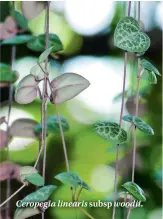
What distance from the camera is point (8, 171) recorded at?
28.2 inches

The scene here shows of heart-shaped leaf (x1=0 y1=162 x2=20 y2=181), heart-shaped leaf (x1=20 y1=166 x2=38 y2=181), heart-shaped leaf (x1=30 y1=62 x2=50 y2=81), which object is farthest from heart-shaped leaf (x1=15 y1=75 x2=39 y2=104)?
heart-shaped leaf (x1=0 y1=162 x2=20 y2=181)

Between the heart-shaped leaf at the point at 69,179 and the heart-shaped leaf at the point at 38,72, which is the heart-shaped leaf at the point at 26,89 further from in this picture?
the heart-shaped leaf at the point at 69,179

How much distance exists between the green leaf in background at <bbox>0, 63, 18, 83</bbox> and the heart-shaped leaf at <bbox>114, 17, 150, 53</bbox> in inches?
12.3

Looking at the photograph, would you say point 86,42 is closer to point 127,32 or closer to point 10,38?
point 10,38

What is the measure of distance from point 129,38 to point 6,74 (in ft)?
1.08

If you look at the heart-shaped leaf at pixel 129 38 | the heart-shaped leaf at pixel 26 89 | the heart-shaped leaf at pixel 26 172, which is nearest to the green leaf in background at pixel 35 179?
the heart-shaped leaf at pixel 26 172

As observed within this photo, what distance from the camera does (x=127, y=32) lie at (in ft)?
1.72

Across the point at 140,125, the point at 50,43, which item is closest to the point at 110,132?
the point at 140,125

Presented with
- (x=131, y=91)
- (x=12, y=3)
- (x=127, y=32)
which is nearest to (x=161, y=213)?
(x=131, y=91)

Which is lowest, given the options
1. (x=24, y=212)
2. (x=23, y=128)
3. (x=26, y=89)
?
(x=24, y=212)

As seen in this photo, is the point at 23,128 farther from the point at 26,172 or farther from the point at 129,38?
the point at 129,38

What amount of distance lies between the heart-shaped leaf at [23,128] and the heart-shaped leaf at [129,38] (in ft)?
1.02

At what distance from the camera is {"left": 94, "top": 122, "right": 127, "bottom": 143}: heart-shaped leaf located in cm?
53

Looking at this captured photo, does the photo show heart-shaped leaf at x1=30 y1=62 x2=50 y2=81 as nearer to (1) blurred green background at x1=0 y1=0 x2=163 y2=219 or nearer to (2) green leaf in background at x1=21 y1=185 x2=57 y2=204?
(2) green leaf in background at x1=21 y1=185 x2=57 y2=204
